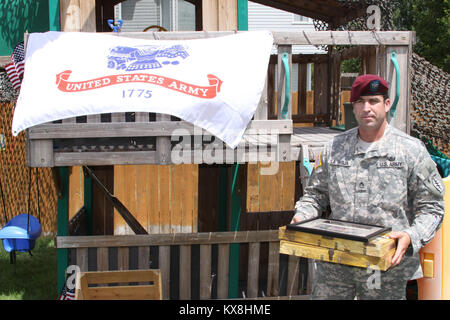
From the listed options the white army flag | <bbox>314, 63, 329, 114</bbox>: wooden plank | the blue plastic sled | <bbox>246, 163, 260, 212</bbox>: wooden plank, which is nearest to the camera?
the white army flag

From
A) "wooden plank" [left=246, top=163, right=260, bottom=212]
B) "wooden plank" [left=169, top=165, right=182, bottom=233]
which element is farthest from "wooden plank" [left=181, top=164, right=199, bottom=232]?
"wooden plank" [left=246, top=163, right=260, bottom=212]

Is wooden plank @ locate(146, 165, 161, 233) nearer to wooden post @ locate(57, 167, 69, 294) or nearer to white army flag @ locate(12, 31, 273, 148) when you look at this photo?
wooden post @ locate(57, 167, 69, 294)

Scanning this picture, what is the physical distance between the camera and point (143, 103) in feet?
12.6

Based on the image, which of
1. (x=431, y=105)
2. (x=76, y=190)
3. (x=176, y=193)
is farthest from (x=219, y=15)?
(x=431, y=105)

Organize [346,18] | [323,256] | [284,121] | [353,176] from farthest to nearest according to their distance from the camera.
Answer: [346,18], [284,121], [353,176], [323,256]

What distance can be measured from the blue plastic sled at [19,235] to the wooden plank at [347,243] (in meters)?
4.11

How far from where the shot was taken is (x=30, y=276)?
6.89 meters

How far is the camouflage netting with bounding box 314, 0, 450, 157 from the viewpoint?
715cm

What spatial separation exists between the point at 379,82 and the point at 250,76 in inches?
54.5

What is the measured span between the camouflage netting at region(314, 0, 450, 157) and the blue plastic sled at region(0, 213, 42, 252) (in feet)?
16.0

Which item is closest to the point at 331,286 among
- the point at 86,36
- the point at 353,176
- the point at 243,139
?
the point at 353,176

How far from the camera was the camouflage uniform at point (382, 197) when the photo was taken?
9.39ft

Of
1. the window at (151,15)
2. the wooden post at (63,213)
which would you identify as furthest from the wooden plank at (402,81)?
the window at (151,15)

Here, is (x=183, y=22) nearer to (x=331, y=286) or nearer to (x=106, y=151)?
(x=106, y=151)
